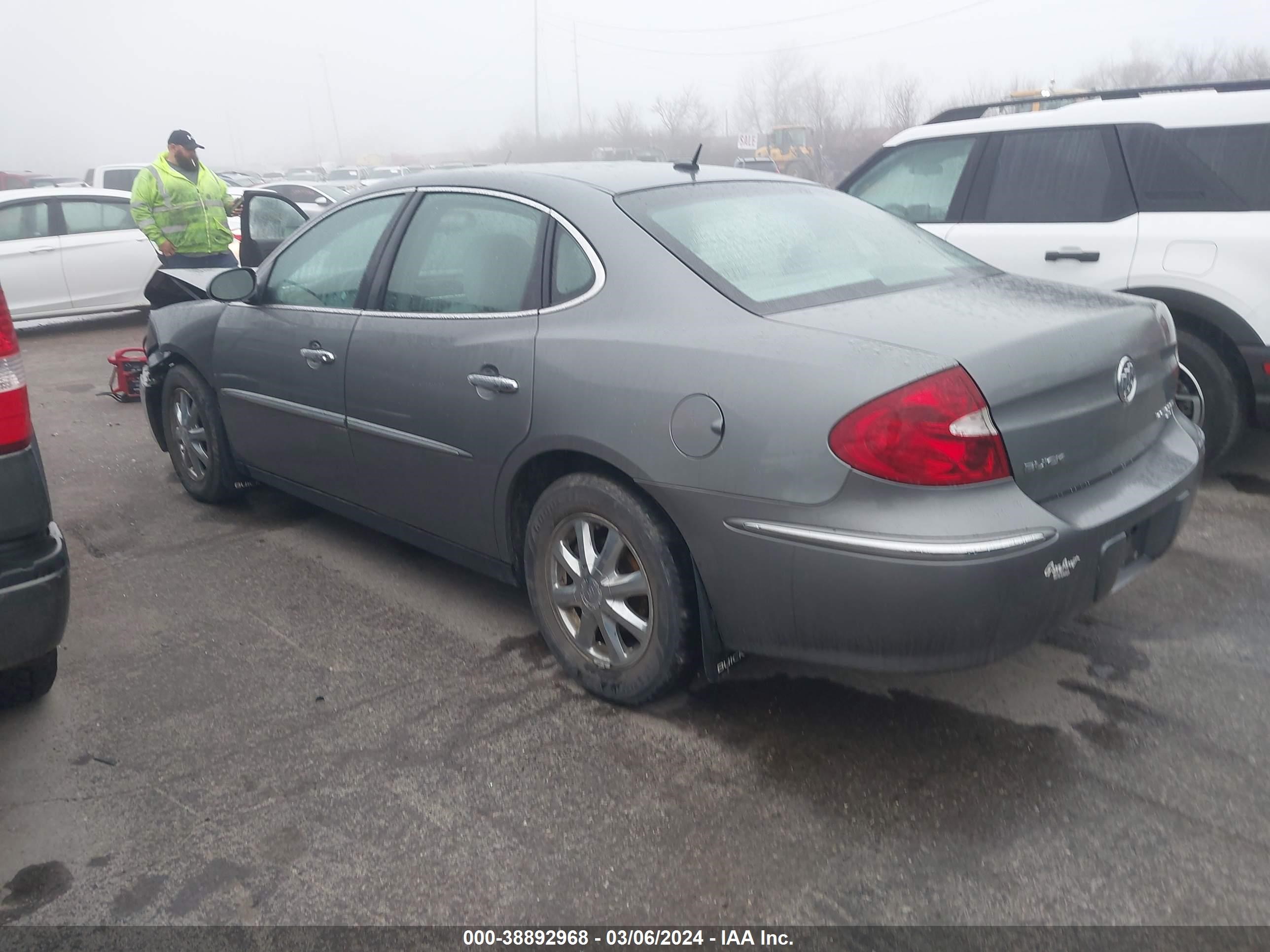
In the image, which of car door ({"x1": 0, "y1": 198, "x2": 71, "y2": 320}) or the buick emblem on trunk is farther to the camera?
car door ({"x1": 0, "y1": 198, "x2": 71, "y2": 320})

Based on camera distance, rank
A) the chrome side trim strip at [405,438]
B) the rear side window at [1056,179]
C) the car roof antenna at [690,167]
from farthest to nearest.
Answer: the rear side window at [1056,179], the car roof antenna at [690,167], the chrome side trim strip at [405,438]

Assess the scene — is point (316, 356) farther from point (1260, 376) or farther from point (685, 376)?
point (1260, 376)

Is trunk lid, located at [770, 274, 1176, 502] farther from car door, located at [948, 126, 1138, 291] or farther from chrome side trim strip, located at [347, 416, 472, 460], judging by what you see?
car door, located at [948, 126, 1138, 291]

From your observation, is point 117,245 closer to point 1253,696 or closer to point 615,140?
Answer: point 1253,696

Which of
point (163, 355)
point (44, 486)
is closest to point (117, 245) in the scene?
point (163, 355)

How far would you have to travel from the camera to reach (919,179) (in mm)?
6113

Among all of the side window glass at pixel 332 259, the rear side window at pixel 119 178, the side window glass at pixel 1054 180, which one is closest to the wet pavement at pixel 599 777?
the side window glass at pixel 332 259

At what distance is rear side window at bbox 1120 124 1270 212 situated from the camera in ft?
15.5

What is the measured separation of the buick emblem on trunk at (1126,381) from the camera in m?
2.93

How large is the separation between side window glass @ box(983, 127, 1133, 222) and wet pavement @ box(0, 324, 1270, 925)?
1.99m

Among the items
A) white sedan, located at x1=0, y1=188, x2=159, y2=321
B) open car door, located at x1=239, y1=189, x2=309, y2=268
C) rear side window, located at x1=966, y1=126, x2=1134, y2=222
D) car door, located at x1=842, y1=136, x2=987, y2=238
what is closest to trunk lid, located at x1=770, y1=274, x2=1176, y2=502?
rear side window, located at x1=966, y1=126, x2=1134, y2=222

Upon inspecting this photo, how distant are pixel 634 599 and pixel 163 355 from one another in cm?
327

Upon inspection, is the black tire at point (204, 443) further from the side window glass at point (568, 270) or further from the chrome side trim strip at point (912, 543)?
the chrome side trim strip at point (912, 543)

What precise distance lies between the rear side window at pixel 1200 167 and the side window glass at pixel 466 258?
10.7 ft
